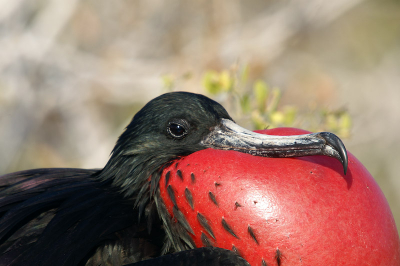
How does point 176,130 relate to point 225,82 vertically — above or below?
below

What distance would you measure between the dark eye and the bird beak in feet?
0.28

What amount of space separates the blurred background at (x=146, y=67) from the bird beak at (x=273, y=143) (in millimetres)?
2046

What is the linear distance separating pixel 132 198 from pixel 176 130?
1.01 feet

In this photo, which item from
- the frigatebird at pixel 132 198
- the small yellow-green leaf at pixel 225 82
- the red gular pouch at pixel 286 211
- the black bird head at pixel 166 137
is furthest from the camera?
the small yellow-green leaf at pixel 225 82

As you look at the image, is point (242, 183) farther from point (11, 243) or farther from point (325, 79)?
point (325, 79)

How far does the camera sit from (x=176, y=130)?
6.17 feet

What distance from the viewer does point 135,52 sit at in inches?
203

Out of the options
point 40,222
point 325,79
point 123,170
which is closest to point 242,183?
point 123,170

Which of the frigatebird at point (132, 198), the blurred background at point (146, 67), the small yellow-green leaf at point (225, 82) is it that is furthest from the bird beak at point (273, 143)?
the blurred background at point (146, 67)

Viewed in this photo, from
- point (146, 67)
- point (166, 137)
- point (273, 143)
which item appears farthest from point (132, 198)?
point (146, 67)

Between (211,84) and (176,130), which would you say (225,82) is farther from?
(176,130)

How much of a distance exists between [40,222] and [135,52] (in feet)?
12.1

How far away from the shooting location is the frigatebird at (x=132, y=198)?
154cm

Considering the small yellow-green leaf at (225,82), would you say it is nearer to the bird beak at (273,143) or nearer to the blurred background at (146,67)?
the bird beak at (273,143)
